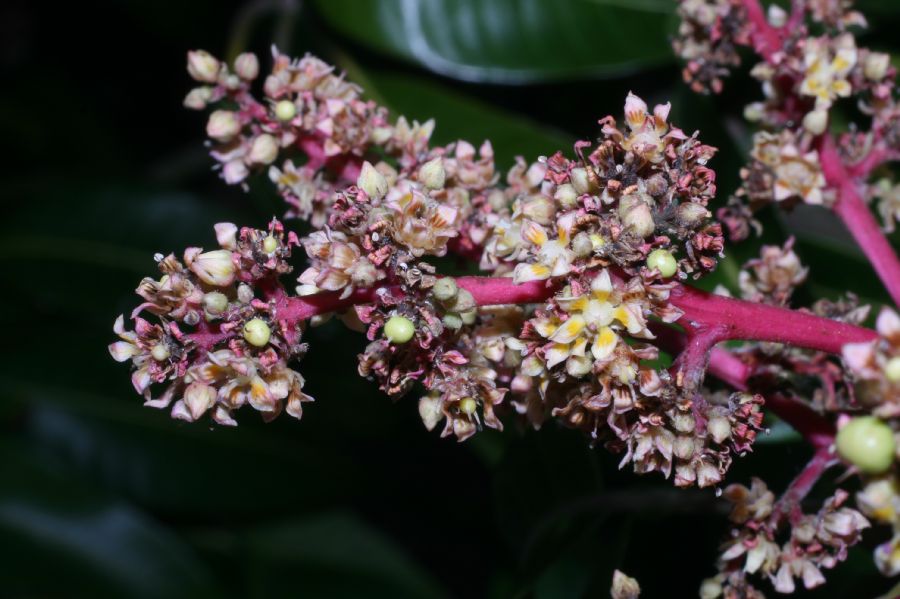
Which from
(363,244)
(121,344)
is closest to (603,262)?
(363,244)

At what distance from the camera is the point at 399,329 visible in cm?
104

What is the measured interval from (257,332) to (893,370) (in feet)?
2.03

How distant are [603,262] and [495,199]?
304 millimetres

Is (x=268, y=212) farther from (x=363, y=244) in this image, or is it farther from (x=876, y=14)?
(x=876, y=14)

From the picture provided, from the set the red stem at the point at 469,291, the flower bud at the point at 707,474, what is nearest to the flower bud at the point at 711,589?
the flower bud at the point at 707,474

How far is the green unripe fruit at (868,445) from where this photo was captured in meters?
0.88

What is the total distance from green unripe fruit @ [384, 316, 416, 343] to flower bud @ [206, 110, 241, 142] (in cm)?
44

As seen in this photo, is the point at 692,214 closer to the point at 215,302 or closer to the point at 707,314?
the point at 707,314

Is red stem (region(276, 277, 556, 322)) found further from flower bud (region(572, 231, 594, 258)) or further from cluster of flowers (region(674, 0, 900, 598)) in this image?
cluster of flowers (region(674, 0, 900, 598))

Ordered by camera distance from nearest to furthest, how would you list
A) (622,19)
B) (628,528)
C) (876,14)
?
(628,528) → (876,14) → (622,19)

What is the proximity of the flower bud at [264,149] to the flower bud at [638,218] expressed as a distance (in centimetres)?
51

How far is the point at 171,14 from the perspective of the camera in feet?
10.9

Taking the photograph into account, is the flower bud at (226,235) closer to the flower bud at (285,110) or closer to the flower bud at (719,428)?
the flower bud at (285,110)

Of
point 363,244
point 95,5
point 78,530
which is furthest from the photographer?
point 95,5
